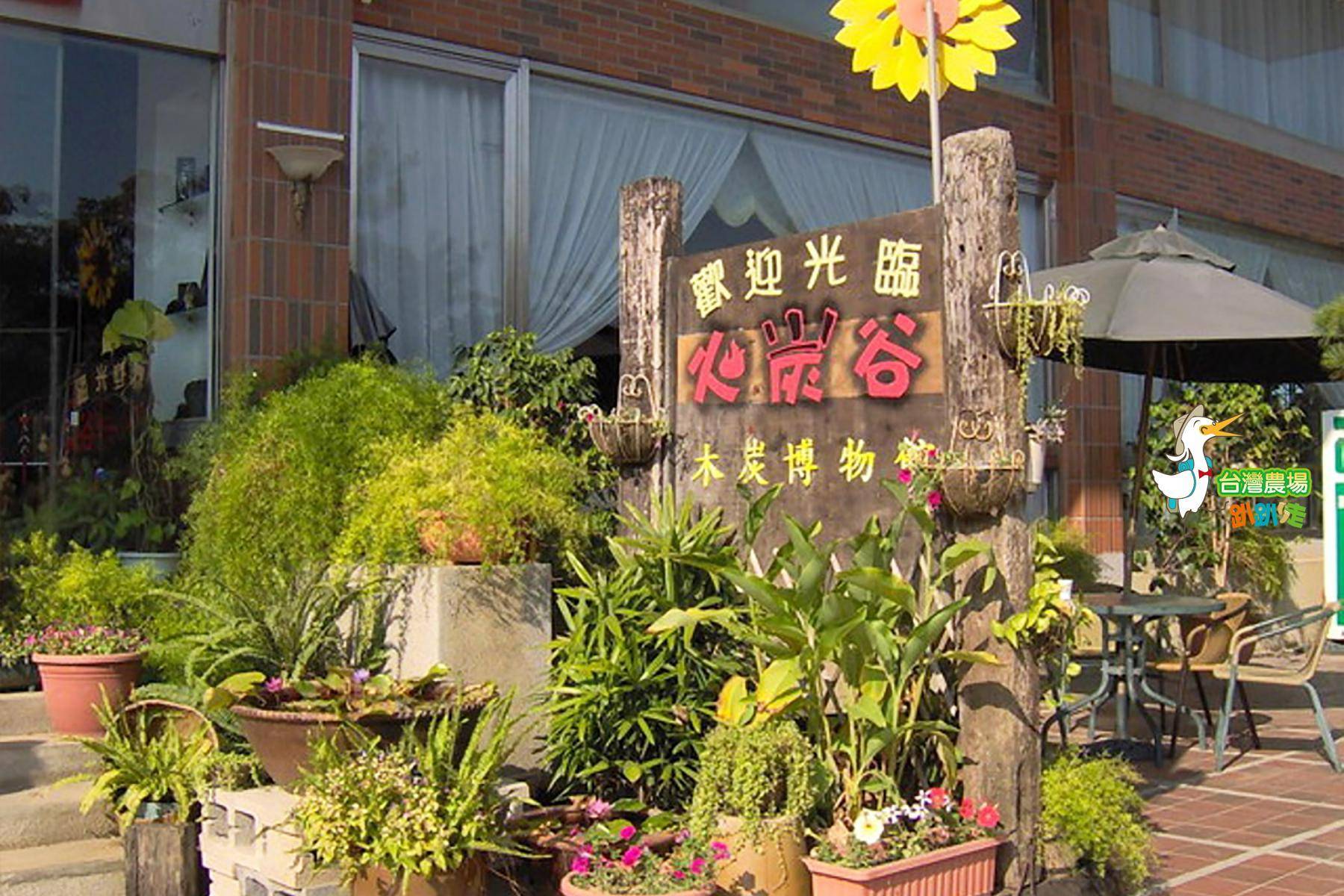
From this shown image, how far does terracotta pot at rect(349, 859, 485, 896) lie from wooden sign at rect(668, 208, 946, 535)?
1.87m

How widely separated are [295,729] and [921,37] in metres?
3.49

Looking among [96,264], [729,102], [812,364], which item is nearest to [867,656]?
[812,364]

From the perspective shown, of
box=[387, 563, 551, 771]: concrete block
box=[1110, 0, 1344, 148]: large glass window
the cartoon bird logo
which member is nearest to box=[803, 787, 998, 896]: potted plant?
box=[387, 563, 551, 771]: concrete block

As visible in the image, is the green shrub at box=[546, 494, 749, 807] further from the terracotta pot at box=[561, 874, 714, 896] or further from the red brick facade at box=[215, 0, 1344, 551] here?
the red brick facade at box=[215, 0, 1344, 551]

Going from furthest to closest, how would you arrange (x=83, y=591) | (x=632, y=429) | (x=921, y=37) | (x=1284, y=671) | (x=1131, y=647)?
(x=1284, y=671) → (x=1131, y=647) → (x=83, y=591) → (x=632, y=429) → (x=921, y=37)

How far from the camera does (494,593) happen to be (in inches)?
226

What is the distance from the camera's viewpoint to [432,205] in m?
8.77

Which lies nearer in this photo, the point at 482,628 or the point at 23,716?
the point at 482,628

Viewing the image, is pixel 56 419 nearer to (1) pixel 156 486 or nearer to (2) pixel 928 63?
(1) pixel 156 486

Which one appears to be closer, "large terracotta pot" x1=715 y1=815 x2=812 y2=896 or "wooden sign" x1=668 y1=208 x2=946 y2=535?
"large terracotta pot" x1=715 y1=815 x2=812 y2=896

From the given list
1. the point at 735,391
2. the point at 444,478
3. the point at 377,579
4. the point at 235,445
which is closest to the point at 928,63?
the point at 735,391

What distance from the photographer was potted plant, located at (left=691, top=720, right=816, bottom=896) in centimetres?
451

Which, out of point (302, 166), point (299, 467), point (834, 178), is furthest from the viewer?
point (834, 178)

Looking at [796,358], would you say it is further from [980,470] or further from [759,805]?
[759,805]
